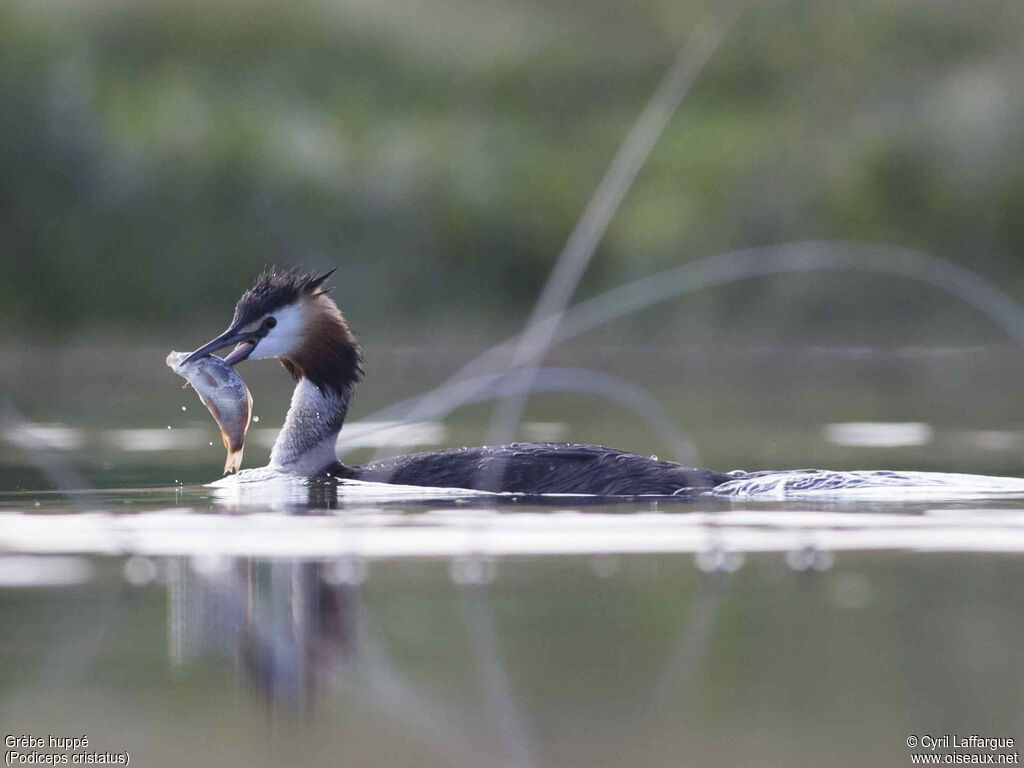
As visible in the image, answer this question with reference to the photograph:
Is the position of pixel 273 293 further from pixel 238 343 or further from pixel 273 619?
pixel 273 619

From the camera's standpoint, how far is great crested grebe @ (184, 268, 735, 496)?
43.7 ft

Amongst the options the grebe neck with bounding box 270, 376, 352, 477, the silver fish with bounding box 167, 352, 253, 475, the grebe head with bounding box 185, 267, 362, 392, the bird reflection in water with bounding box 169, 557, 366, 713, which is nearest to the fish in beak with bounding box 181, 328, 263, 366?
the grebe head with bounding box 185, 267, 362, 392

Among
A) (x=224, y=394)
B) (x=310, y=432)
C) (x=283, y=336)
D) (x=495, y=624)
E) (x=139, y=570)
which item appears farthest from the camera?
(x=310, y=432)

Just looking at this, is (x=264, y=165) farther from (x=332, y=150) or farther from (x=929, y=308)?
(x=929, y=308)

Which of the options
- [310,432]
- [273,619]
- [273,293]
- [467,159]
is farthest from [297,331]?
[467,159]

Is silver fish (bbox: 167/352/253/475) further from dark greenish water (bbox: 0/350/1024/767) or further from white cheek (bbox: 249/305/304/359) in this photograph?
white cheek (bbox: 249/305/304/359)

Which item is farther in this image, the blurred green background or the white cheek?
the blurred green background

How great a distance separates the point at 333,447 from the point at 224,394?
1.12 metres

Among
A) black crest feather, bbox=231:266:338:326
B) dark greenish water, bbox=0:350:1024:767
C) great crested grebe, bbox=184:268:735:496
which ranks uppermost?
black crest feather, bbox=231:266:338:326

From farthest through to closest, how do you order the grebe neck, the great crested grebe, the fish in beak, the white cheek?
1. the grebe neck
2. the white cheek
3. the fish in beak
4. the great crested grebe

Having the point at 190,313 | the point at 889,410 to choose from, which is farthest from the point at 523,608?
the point at 190,313

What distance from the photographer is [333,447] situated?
47.2 ft

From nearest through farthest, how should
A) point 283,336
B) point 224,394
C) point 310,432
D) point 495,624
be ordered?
point 495,624, point 224,394, point 283,336, point 310,432

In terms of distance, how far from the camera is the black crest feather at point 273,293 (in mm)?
14203
